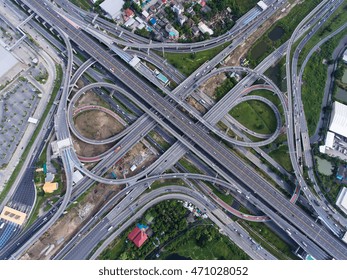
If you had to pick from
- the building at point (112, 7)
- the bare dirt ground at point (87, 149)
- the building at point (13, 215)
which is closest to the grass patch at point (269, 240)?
the bare dirt ground at point (87, 149)

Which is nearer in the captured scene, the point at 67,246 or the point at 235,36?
the point at 67,246

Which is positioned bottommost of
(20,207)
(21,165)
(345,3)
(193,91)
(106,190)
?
(20,207)

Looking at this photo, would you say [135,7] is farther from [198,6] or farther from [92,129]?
[92,129]

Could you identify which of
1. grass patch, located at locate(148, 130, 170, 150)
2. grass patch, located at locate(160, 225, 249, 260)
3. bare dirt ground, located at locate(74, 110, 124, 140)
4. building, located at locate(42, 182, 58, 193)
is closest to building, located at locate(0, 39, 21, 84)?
bare dirt ground, located at locate(74, 110, 124, 140)

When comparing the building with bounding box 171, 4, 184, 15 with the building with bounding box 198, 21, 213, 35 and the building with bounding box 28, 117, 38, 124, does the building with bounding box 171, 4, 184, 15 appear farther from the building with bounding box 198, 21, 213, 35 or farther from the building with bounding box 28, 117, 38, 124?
the building with bounding box 28, 117, 38, 124

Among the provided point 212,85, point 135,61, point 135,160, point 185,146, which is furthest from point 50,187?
point 212,85

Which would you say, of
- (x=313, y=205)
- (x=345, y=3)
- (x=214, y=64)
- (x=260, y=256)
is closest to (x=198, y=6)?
(x=214, y=64)

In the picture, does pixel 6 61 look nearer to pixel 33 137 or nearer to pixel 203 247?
pixel 33 137
